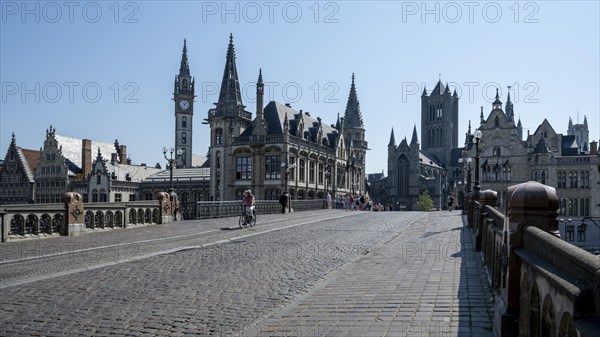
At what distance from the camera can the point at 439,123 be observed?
12769 centimetres

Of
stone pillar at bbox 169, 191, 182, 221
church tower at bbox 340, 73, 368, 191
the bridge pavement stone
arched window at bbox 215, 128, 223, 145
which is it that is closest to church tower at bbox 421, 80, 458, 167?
church tower at bbox 340, 73, 368, 191

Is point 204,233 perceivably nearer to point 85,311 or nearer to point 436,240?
point 436,240

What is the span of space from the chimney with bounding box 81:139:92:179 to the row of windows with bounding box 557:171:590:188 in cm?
6916

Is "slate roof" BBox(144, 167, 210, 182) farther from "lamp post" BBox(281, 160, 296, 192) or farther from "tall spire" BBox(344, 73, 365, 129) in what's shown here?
"tall spire" BBox(344, 73, 365, 129)

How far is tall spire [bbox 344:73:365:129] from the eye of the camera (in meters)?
98.4

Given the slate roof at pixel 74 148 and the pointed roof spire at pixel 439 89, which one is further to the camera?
the pointed roof spire at pixel 439 89

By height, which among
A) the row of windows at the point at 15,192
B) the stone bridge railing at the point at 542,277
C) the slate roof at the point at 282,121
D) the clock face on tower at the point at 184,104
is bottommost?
the row of windows at the point at 15,192

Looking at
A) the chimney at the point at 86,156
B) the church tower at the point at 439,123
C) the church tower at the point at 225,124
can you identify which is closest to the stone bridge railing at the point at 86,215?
the church tower at the point at 225,124

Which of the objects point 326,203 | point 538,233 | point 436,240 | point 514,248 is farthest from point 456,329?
point 326,203

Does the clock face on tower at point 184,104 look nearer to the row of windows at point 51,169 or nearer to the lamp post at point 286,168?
the row of windows at point 51,169

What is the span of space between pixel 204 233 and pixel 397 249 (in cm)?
900

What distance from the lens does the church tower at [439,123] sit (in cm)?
12600

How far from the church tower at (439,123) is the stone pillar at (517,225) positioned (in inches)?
4887

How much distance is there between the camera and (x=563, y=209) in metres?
64.8
